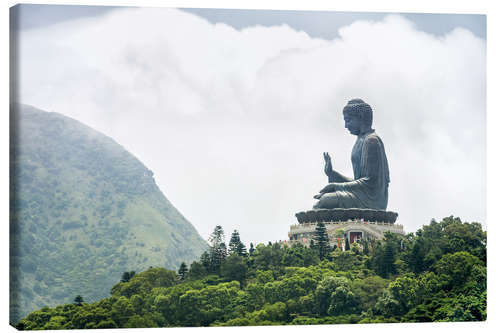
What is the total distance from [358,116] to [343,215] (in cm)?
315

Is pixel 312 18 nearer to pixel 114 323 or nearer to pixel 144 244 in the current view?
pixel 114 323

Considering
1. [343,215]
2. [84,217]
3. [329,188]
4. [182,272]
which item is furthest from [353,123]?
[84,217]

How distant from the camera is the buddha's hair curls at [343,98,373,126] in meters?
29.2

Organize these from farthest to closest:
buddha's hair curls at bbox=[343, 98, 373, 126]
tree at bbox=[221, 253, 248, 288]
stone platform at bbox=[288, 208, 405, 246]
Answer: buddha's hair curls at bbox=[343, 98, 373, 126]
stone platform at bbox=[288, 208, 405, 246]
tree at bbox=[221, 253, 248, 288]

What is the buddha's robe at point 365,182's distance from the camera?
2852cm

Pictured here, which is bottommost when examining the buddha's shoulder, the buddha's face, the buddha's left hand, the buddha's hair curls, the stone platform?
the stone platform

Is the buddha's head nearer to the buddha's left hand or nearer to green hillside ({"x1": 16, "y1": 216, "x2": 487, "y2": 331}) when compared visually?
the buddha's left hand

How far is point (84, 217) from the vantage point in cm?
4366

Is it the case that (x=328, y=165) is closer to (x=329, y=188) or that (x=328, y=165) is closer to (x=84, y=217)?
(x=329, y=188)

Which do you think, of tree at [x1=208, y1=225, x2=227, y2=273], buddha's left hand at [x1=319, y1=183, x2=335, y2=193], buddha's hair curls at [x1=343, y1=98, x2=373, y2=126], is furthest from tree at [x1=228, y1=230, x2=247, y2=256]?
buddha's hair curls at [x1=343, y1=98, x2=373, y2=126]

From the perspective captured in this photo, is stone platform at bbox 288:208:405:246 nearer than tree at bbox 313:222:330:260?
No

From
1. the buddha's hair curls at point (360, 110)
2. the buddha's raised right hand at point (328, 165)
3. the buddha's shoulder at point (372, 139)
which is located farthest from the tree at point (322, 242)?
the buddha's hair curls at point (360, 110)

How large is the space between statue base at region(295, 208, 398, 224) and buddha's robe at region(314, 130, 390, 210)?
1.04 feet

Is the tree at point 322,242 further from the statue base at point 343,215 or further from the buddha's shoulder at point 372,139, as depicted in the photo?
the buddha's shoulder at point 372,139
